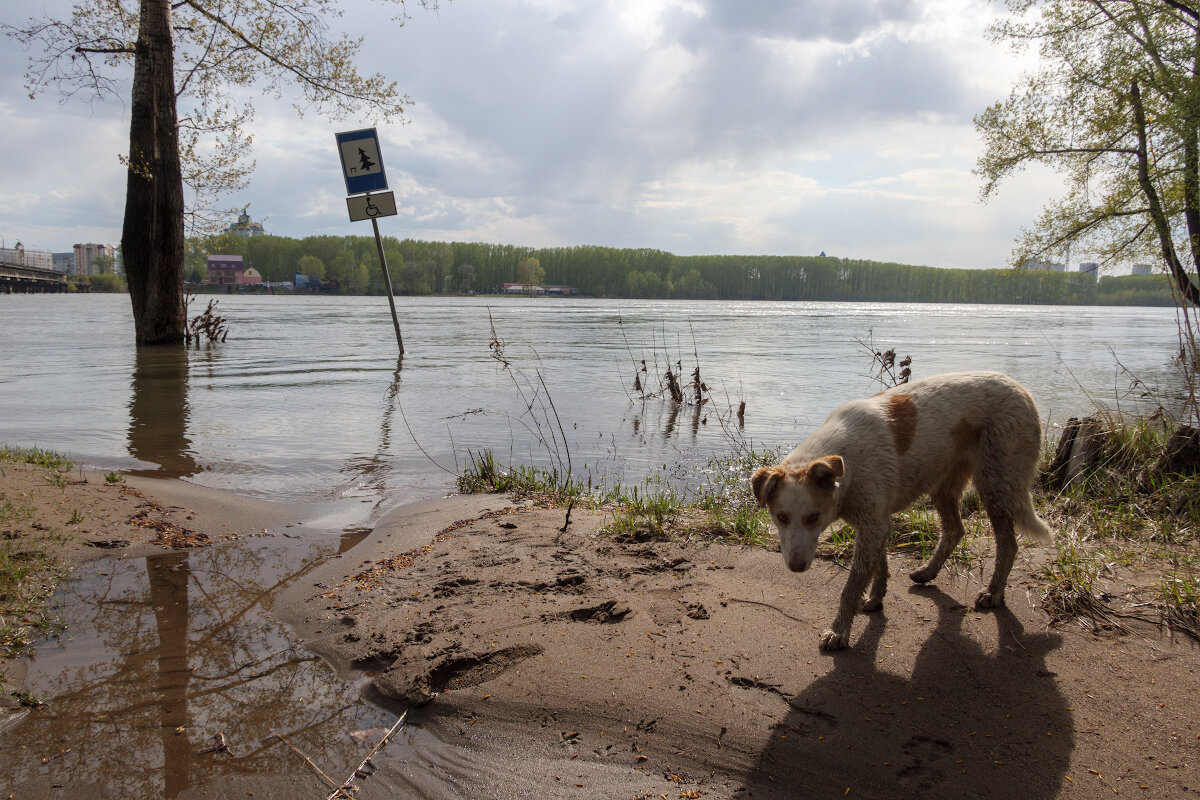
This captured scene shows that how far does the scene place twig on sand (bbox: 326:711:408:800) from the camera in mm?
2383

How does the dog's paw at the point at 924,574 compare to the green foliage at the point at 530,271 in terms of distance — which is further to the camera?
the green foliage at the point at 530,271

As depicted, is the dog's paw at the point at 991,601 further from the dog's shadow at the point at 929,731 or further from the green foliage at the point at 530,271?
the green foliage at the point at 530,271

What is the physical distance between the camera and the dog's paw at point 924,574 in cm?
415

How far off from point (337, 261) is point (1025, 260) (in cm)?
11968

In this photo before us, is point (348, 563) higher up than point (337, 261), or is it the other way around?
point (337, 261)

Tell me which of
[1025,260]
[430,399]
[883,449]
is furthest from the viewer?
[1025,260]

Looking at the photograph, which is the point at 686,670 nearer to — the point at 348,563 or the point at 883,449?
the point at 883,449

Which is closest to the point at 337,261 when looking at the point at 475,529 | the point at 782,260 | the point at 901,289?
the point at 782,260

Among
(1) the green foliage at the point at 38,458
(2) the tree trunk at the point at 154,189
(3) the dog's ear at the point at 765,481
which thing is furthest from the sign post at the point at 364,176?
(3) the dog's ear at the point at 765,481

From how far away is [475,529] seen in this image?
5.02 metres

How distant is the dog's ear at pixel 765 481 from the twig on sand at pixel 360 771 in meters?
2.04

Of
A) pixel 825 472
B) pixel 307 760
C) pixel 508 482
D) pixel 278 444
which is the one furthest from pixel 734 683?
pixel 278 444

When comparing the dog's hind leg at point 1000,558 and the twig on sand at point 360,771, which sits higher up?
the dog's hind leg at point 1000,558

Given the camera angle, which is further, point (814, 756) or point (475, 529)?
point (475, 529)
